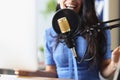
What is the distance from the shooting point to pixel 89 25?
4.03 ft

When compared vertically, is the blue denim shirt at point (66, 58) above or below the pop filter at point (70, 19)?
below

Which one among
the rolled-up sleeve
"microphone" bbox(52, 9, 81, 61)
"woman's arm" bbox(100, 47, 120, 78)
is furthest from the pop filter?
"woman's arm" bbox(100, 47, 120, 78)

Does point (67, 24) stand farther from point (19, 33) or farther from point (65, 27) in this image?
point (19, 33)

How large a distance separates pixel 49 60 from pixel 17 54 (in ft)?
0.67

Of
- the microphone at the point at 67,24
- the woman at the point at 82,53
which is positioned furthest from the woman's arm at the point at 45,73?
the microphone at the point at 67,24

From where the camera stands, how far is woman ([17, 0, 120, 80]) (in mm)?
1235

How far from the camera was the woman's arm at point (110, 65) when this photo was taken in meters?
1.20

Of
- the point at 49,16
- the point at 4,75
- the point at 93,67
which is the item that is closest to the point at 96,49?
the point at 93,67

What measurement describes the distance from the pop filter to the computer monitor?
0.14m

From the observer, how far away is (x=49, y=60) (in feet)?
4.46

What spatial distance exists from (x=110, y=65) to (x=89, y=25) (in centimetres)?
26

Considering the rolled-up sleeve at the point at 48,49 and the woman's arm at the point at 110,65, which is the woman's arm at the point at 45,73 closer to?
the rolled-up sleeve at the point at 48,49

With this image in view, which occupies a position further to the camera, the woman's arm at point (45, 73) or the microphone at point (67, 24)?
the woman's arm at point (45, 73)

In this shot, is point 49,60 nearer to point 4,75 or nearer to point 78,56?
point 78,56
